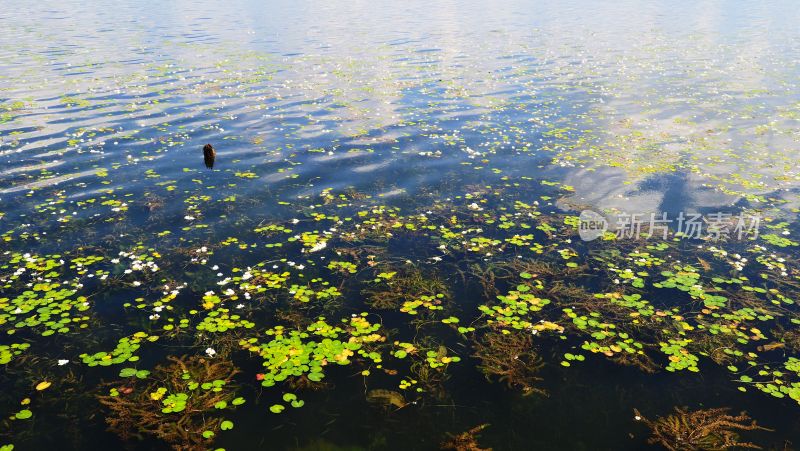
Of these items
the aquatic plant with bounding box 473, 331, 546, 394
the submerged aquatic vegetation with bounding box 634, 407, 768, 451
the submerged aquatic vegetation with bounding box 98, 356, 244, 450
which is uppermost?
the submerged aquatic vegetation with bounding box 98, 356, 244, 450

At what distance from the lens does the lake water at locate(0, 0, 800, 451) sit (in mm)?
7066

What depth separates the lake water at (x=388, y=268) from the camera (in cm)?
707

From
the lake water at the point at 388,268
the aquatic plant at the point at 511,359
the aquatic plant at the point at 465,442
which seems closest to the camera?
the aquatic plant at the point at 465,442

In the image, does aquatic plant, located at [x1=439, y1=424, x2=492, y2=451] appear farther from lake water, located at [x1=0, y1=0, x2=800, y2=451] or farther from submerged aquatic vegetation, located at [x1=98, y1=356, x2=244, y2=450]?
submerged aquatic vegetation, located at [x1=98, y1=356, x2=244, y2=450]

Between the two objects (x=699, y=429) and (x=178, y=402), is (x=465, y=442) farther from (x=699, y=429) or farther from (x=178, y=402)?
(x=178, y=402)

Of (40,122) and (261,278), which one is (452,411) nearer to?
(261,278)

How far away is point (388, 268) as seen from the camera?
1074 centimetres

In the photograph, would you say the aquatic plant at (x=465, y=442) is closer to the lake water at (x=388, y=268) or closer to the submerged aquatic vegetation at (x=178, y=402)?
the lake water at (x=388, y=268)

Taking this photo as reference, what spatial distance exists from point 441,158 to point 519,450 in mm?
12534

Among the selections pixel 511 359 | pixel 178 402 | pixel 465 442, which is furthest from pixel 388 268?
pixel 178 402

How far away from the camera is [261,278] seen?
33.7 ft

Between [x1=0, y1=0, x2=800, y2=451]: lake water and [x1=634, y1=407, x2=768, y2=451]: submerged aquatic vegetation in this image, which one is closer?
[x1=634, y1=407, x2=768, y2=451]: submerged aquatic vegetation

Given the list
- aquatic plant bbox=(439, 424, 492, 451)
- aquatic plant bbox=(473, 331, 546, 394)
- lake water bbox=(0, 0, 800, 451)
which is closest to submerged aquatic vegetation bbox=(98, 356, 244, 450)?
lake water bbox=(0, 0, 800, 451)

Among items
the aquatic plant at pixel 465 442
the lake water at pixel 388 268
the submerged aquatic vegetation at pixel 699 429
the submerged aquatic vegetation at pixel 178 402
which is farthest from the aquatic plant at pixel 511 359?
the submerged aquatic vegetation at pixel 178 402
